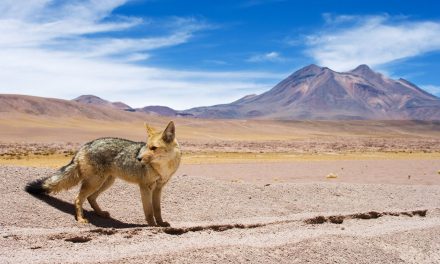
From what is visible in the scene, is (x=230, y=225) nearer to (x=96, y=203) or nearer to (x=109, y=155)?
(x=109, y=155)

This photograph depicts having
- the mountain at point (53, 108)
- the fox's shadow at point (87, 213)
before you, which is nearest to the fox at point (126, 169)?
the fox's shadow at point (87, 213)

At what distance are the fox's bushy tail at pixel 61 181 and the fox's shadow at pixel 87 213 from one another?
0.53 feet

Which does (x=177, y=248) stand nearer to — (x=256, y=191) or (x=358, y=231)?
(x=358, y=231)

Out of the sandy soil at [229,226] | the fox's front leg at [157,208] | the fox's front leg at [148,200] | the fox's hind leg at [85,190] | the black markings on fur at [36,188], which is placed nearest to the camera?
the sandy soil at [229,226]

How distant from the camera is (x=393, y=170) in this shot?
2444 cm

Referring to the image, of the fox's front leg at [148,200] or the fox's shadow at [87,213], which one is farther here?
the fox's shadow at [87,213]

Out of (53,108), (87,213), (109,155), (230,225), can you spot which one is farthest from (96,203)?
(53,108)

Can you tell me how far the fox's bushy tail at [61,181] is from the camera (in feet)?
31.5

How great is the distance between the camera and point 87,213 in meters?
9.88

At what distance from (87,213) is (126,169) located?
4.20 feet

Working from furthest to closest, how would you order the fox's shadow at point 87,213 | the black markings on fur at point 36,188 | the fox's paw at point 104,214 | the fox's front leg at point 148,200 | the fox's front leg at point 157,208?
the black markings on fur at point 36,188
the fox's paw at point 104,214
the fox's shadow at point 87,213
the fox's front leg at point 157,208
the fox's front leg at point 148,200

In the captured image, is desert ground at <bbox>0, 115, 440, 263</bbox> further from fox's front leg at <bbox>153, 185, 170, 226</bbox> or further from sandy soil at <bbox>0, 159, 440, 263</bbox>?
fox's front leg at <bbox>153, 185, 170, 226</bbox>

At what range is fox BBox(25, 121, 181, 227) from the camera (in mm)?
8742

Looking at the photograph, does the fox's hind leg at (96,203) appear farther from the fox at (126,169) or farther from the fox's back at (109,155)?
the fox's back at (109,155)
